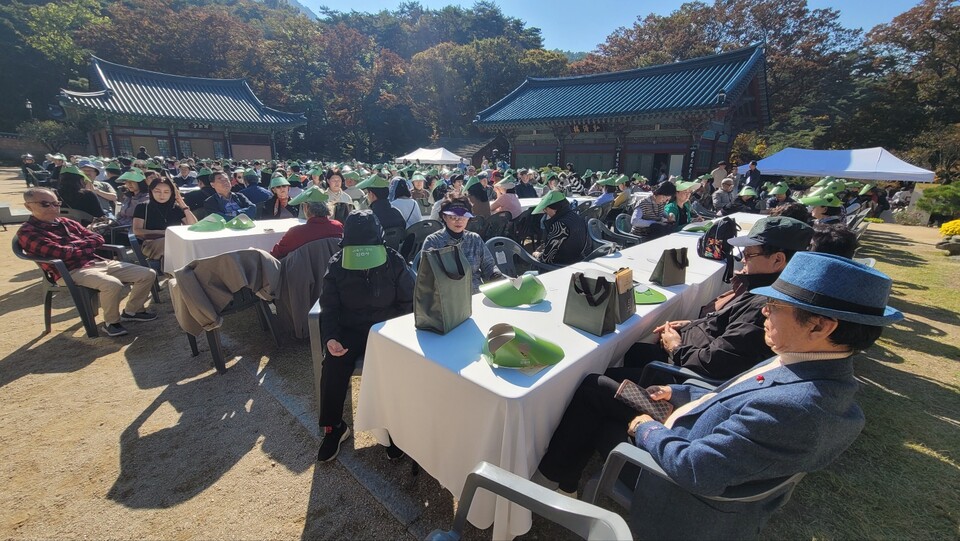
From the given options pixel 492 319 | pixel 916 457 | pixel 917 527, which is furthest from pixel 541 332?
pixel 916 457

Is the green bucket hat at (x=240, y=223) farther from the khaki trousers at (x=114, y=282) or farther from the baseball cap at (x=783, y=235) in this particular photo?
the baseball cap at (x=783, y=235)

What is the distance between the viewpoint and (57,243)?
3814 millimetres

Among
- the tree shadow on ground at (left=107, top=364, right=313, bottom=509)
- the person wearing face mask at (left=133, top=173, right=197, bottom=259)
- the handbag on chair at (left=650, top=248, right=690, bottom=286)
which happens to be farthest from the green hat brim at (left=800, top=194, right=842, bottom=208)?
the person wearing face mask at (left=133, top=173, right=197, bottom=259)

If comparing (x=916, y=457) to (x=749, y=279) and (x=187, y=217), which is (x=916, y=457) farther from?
(x=187, y=217)

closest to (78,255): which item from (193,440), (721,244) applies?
(193,440)

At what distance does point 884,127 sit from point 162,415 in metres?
29.9

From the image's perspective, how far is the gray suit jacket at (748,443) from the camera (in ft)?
3.85

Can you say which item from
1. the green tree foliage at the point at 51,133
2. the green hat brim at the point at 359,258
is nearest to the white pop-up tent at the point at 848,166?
the green hat brim at the point at 359,258

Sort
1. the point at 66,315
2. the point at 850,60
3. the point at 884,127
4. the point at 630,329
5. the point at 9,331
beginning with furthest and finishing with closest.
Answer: the point at 850,60 < the point at 884,127 < the point at 66,315 < the point at 9,331 < the point at 630,329

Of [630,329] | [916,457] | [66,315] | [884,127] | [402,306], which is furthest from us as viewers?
[884,127]

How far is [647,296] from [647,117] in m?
14.4

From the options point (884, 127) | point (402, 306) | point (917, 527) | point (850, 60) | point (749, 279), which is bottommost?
point (917, 527)

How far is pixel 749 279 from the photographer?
233 centimetres

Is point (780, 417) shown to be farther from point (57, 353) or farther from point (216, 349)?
point (57, 353)
